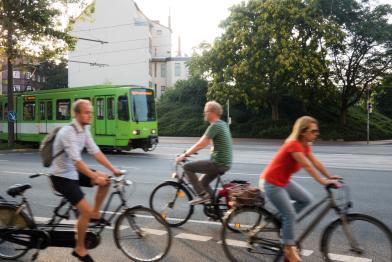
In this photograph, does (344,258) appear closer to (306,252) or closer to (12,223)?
(306,252)

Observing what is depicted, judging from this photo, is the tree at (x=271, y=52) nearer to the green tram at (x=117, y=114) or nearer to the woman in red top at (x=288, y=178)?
the green tram at (x=117, y=114)

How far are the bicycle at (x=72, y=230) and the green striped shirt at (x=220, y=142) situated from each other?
1.45m

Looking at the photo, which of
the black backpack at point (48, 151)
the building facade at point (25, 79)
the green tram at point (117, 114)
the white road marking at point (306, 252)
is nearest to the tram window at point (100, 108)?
the green tram at point (117, 114)

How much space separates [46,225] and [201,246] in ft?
5.85

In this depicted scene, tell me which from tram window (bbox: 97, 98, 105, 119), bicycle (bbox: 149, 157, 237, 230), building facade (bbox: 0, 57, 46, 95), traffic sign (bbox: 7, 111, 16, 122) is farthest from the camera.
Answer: building facade (bbox: 0, 57, 46, 95)

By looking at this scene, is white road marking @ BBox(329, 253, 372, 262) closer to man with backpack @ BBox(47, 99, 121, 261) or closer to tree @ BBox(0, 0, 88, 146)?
man with backpack @ BBox(47, 99, 121, 261)

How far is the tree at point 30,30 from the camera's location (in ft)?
68.4

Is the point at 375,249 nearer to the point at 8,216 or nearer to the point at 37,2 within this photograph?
the point at 8,216

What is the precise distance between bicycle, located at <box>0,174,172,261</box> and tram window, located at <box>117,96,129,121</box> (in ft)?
46.4

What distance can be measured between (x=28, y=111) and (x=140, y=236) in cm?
2027

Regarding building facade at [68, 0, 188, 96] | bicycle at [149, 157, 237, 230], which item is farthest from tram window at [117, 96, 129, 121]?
building facade at [68, 0, 188, 96]

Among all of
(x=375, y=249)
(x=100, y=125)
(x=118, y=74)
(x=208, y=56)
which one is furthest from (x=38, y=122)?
(x=118, y=74)

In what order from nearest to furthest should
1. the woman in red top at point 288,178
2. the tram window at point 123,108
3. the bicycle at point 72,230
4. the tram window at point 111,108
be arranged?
the woman in red top at point 288,178 < the bicycle at point 72,230 < the tram window at point 123,108 < the tram window at point 111,108

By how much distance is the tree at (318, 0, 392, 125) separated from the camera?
34.0 metres
